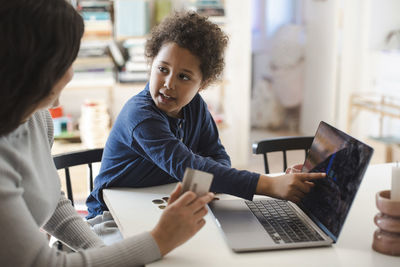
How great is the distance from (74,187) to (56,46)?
2.56 meters

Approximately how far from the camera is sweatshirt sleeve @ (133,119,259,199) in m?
1.29

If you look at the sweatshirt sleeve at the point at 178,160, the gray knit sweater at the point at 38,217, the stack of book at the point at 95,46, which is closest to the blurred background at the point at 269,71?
the stack of book at the point at 95,46

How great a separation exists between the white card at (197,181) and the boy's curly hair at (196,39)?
623 mm

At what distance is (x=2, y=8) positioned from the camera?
866 millimetres

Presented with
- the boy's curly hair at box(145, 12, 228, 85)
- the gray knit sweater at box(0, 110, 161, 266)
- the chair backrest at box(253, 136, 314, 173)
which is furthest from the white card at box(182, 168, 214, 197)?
the chair backrest at box(253, 136, 314, 173)

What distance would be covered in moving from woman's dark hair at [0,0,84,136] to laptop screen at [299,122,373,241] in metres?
0.65

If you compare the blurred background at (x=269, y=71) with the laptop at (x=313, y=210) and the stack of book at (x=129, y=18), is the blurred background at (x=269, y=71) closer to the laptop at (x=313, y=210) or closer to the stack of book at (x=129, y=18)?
the stack of book at (x=129, y=18)

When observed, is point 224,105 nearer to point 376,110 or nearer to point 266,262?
point 376,110

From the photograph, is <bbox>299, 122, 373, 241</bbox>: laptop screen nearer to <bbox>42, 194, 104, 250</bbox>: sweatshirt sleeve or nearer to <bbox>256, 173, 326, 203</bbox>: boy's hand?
<bbox>256, 173, 326, 203</bbox>: boy's hand

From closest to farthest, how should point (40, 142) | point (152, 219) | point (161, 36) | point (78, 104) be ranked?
point (40, 142) < point (152, 219) < point (161, 36) < point (78, 104)

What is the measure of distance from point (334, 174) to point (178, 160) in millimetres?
423

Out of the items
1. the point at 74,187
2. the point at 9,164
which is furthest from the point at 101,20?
the point at 9,164

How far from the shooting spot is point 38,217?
3.59 feet

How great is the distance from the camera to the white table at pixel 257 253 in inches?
40.7
